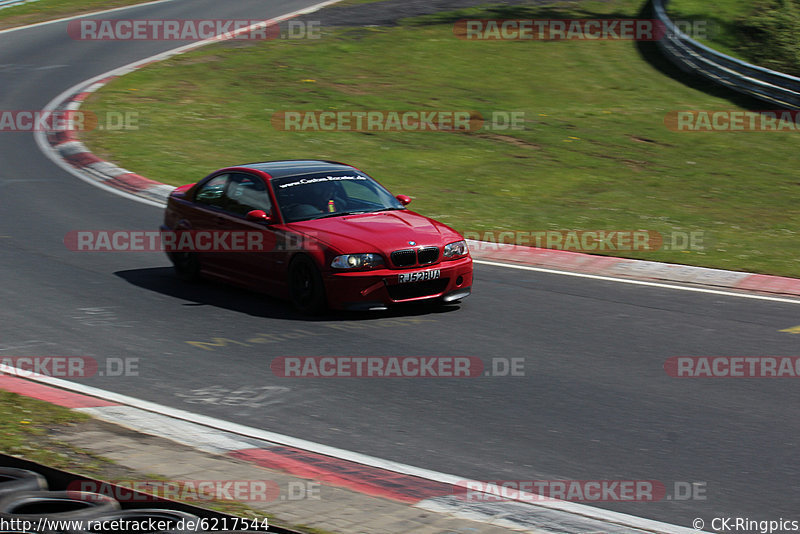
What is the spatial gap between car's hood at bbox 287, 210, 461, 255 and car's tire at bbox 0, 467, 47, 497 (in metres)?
4.84

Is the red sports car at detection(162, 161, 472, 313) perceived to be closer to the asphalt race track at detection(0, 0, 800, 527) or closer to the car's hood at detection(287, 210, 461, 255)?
the car's hood at detection(287, 210, 461, 255)

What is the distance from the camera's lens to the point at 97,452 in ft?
21.7

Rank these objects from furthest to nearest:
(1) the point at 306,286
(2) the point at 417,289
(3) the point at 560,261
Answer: (3) the point at 560,261 → (1) the point at 306,286 → (2) the point at 417,289

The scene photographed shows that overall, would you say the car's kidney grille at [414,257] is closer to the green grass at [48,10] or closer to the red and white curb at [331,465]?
the red and white curb at [331,465]

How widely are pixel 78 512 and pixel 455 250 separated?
20.2 ft

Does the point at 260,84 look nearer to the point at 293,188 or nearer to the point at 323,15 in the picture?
the point at 323,15

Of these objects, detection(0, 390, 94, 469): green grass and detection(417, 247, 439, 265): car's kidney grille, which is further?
detection(417, 247, 439, 265): car's kidney grille

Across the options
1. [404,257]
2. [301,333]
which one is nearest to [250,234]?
[301,333]

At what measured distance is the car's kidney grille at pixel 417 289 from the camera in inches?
413

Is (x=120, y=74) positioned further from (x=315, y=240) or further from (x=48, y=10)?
(x=315, y=240)

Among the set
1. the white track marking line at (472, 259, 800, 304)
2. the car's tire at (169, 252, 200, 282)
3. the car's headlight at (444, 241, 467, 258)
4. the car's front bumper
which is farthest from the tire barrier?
the white track marking line at (472, 259, 800, 304)

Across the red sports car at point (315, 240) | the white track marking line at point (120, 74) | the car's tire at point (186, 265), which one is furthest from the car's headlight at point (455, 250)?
the white track marking line at point (120, 74)

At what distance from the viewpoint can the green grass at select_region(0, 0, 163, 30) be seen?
40000mm

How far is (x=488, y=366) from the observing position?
9008 mm
